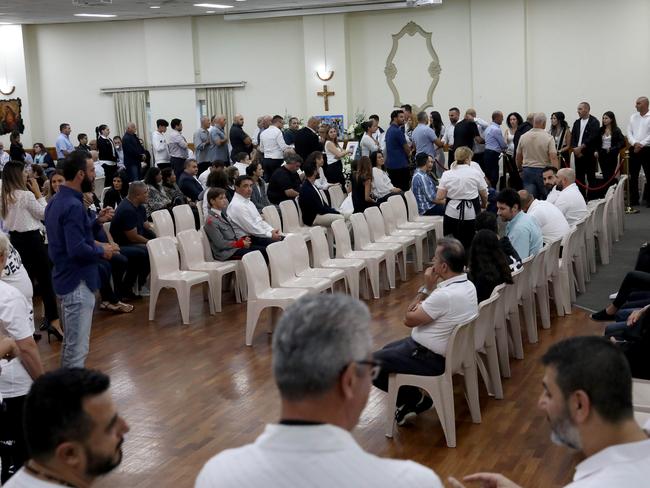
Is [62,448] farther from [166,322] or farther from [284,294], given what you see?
[166,322]

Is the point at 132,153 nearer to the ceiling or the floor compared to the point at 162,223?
nearer to the ceiling

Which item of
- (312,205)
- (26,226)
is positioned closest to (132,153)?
(312,205)

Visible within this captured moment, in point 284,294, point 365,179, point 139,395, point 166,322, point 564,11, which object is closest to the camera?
point 139,395

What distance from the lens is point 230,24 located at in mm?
20766

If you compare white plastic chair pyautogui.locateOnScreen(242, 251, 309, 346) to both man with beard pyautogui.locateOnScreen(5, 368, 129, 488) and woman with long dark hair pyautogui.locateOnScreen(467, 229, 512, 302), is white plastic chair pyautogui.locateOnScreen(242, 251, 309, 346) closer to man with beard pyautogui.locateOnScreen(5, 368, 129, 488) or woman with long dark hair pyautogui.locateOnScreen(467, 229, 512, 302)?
woman with long dark hair pyautogui.locateOnScreen(467, 229, 512, 302)

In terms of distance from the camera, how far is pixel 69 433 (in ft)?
7.52

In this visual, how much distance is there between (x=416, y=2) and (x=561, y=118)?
3309 mm

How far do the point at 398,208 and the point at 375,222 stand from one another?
962mm

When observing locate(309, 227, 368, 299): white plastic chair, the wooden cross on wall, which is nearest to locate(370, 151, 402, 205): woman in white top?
locate(309, 227, 368, 299): white plastic chair

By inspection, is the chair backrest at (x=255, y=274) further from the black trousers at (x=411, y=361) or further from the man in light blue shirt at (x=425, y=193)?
the man in light blue shirt at (x=425, y=193)

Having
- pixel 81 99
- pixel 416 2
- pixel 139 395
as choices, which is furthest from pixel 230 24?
pixel 139 395

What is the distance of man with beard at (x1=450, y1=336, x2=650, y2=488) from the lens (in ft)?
7.32

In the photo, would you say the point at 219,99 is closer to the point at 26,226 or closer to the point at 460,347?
the point at 26,226

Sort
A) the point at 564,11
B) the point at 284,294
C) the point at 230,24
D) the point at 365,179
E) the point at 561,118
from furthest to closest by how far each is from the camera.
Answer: the point at 230,24
the point at 564,11
the point at 561,118
the point at 365,179
the point at 284,294
